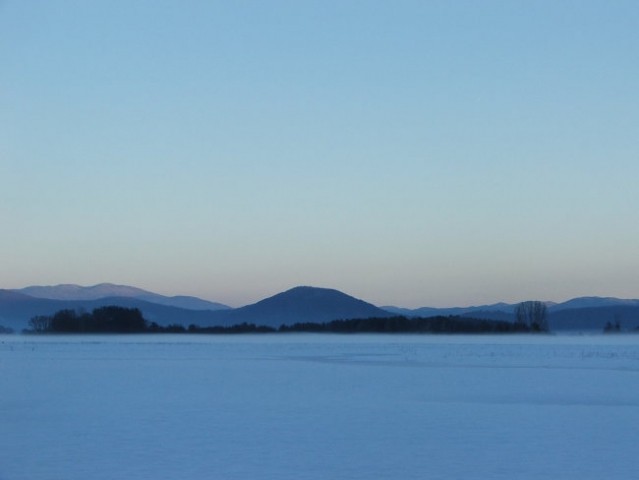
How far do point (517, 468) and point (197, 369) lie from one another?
14046 millimetres

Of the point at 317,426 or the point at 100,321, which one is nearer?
the point at 317,426

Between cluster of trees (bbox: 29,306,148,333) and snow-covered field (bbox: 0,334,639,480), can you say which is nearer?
snow-covered field (bbox: 0,334,639,480)

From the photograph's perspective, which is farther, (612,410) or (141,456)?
(612,410)

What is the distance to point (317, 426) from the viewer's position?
10578 mm

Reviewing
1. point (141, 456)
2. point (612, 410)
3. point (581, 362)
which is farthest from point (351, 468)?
point (581, 362)

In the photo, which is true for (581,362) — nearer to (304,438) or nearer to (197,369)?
(197,369)

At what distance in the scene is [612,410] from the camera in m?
12.5

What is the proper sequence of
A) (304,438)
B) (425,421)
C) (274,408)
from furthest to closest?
(274,408) → (425,421) → (304,438)

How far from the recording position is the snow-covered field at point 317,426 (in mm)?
7973

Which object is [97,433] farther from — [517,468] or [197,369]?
[197,369]

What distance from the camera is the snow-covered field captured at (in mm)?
7973

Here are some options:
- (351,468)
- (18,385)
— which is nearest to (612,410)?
(351,468)

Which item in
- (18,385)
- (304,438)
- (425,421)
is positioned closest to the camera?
(304,438)

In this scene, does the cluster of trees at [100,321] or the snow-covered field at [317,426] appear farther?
the cluster of trees at [100,321]
